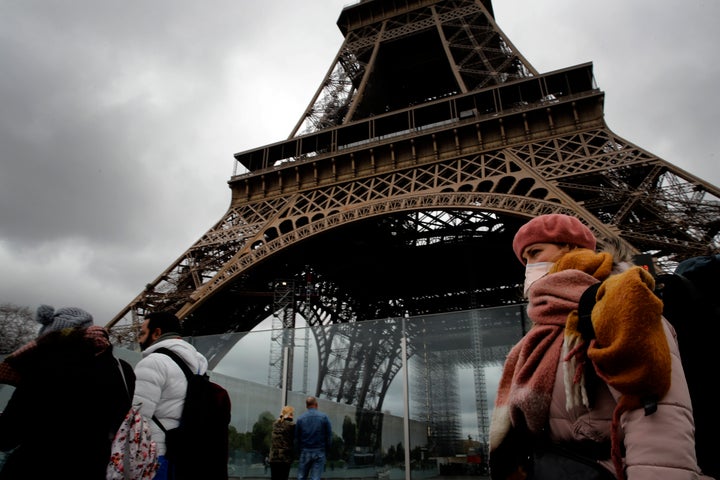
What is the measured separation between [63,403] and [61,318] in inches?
18.5

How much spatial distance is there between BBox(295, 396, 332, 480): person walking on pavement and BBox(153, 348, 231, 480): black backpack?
353cm

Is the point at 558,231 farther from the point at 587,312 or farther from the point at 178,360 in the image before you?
the point at 178,360

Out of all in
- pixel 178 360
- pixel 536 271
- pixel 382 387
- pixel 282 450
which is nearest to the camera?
pixel 536 271

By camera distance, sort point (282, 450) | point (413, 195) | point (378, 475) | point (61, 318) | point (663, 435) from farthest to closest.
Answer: point (413, 195)
point (378, 475)
point (282, 450)
point (61, 318)
point (663, 435)

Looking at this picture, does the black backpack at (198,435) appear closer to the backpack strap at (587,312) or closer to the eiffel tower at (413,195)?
the backpack strap at (587,312)

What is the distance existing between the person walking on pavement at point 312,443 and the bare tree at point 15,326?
27.8 metres

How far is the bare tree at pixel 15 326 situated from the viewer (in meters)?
27.5

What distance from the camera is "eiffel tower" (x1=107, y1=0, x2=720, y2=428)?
1137 cm

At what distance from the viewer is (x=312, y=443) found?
609 centimetres

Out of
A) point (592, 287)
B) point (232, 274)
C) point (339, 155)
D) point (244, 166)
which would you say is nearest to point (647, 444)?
point (592, 287)

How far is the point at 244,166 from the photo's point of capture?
19.0 metres

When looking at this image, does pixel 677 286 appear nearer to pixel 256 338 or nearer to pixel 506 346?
pixel 506 346

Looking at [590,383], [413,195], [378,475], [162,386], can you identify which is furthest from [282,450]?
[413,195]

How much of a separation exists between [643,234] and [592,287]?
35.8 ft
